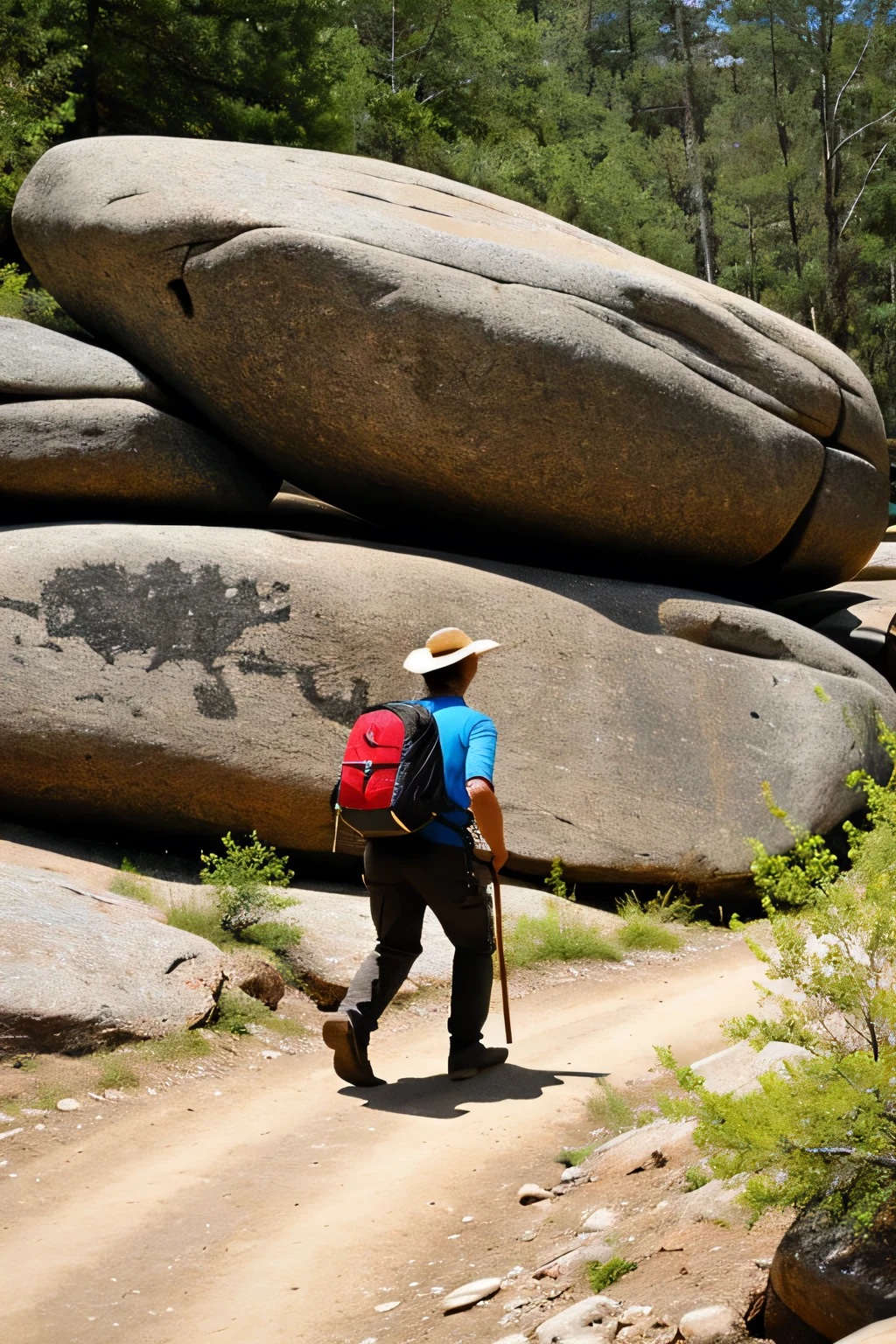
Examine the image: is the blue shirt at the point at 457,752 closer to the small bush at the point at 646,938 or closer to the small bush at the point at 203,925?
the small bush at the point at 203,925

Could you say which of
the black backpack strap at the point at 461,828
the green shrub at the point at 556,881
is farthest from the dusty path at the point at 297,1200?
the green shrub at the point at 556,881

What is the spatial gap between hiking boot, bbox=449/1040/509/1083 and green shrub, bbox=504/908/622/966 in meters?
1.86

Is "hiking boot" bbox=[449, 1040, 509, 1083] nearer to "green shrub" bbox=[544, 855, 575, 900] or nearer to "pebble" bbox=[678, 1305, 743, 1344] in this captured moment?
"pebble" bbox=[678, 1305, 743, 1344]

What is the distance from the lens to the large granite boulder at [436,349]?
8562mm

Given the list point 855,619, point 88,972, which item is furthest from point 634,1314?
point 855,619

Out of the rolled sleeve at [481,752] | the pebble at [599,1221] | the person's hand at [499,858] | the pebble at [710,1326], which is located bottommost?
the pebble at [599,1221]

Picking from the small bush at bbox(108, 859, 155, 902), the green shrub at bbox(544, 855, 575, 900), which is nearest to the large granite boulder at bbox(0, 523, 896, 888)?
the green shrub at bbox(544, 855, 575, 900)

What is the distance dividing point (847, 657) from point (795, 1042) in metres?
7.97

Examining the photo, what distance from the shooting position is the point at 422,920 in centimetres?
496

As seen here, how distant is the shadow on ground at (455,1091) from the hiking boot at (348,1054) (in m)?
0.05

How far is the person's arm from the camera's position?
4.61m

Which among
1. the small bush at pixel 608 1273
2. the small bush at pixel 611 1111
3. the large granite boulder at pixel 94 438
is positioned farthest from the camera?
the large granite boulder at pixel 94 438

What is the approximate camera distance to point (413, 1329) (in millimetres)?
2885

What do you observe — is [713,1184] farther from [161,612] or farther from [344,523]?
[344,523]
